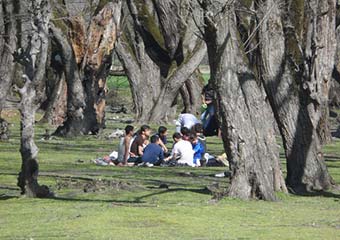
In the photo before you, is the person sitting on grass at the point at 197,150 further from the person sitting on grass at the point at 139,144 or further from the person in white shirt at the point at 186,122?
the person in white shirt at the point at 186,122

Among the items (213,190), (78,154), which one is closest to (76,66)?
(78,154)

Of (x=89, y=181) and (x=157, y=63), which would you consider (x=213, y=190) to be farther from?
(x=157, y=63)

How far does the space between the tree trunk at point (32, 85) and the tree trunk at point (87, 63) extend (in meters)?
18.1

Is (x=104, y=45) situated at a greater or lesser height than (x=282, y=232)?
greater

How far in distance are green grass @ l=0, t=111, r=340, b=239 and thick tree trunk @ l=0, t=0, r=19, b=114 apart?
677 centimetres

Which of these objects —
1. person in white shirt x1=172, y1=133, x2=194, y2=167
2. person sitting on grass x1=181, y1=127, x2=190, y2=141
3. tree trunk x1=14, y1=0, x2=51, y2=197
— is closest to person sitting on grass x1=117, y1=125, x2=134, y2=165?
person in white shirt x1=172, y1=133, x2=194, y2=167

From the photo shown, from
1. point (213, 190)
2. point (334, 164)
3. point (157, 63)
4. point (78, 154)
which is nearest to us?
→ point (213, 190)

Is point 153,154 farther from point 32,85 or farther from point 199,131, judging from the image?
point 32,85

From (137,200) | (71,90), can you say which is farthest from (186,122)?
(137,200)

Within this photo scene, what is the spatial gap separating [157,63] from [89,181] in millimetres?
25100

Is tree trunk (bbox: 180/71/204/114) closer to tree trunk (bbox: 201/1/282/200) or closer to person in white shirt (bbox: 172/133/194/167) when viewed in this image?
person in white shirt (bbox: 172/133/194/167)

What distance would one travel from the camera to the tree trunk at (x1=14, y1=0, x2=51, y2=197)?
56.9 ft

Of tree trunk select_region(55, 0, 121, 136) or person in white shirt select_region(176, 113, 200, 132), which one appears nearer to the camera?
person in white shirt select_region(176, 113, 200, 132)

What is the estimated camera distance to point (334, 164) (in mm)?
26562
